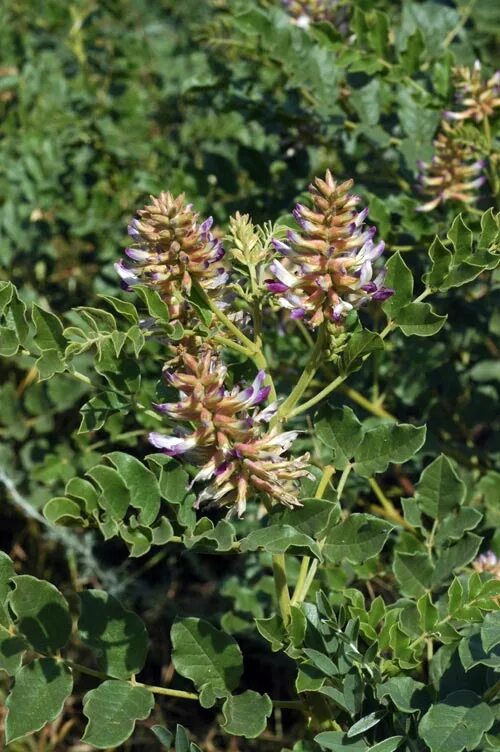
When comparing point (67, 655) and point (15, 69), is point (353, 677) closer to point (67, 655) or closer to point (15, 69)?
point (67, 655)

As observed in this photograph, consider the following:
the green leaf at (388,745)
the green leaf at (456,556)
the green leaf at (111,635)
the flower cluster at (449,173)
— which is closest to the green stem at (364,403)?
the flower cluster at (449,173)

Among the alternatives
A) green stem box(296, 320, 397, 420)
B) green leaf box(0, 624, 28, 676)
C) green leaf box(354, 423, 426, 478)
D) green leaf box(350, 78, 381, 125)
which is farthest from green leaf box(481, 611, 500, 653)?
green leaf box(350, 78, 381, 125)

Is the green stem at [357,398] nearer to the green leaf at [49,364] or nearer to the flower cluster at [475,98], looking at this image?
the flower cluster at [475,98]

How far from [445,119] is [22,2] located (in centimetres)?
230

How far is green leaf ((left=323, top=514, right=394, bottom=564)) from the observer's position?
122 centimetres

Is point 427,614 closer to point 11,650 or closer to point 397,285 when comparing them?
point 397,285

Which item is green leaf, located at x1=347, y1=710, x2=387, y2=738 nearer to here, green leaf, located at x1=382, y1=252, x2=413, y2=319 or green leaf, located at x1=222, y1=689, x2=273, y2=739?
green leaf, located at x1=222, y1=689, x2=273, y2=739

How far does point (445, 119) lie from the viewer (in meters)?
1.82

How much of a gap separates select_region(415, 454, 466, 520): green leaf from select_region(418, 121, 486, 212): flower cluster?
535mm

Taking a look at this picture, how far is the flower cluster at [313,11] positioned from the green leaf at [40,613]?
1.39 meters

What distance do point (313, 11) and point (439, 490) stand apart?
3.94ft

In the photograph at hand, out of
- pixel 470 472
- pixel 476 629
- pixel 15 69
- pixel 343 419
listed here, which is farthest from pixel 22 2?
pixel 476 629

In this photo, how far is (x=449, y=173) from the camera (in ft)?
5.80

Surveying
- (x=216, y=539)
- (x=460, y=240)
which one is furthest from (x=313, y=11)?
(x=216, y=539)
